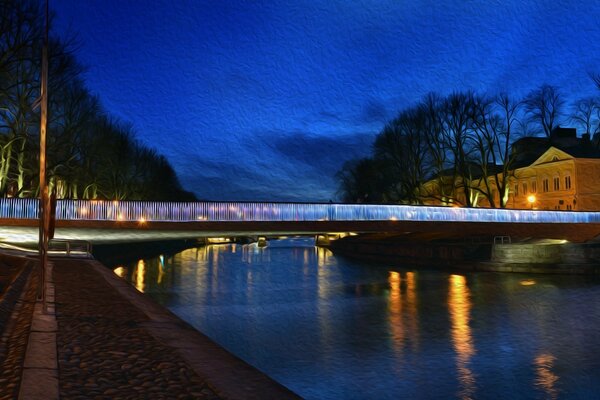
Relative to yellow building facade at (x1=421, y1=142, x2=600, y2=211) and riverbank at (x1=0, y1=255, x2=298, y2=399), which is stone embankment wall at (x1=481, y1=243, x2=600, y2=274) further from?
riverbank at (x1=0, y1=255, x2=298, y2=399)

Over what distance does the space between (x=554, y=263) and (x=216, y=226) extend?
31.3 m

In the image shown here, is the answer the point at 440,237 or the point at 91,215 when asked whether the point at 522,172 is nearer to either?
the point at 440,237

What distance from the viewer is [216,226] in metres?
37.8

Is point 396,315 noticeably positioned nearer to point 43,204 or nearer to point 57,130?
point 43,204

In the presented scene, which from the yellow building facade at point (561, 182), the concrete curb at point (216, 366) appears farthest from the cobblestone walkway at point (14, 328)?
A: the yellow building facade at point (561, 182)

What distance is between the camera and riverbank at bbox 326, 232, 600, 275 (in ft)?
158

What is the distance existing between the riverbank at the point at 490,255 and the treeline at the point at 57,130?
3728 centimetres

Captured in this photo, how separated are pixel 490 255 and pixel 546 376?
40.4 metres

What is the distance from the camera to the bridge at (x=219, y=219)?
36.8 meters

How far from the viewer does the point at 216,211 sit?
39.5 metres

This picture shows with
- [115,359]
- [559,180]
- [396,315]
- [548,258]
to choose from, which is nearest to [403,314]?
[396,315]

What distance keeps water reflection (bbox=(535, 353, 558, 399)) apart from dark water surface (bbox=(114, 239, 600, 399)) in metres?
0.03

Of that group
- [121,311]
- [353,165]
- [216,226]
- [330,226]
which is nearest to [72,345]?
[121,311]

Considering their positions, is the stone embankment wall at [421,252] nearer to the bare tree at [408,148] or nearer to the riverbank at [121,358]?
the bare tree at [408,148]
